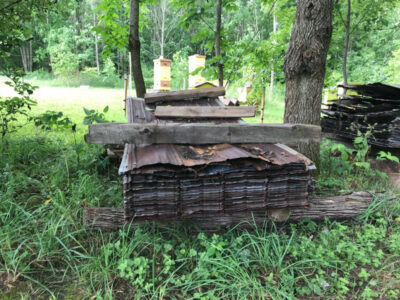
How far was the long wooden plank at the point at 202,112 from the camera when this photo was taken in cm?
305

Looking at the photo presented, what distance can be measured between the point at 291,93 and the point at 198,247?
243 cm

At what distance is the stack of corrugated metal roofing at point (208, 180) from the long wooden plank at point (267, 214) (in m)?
0.17

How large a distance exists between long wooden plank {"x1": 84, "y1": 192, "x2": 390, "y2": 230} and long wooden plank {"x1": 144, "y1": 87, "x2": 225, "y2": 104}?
61.0 inches

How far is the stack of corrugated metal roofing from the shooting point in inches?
86.2

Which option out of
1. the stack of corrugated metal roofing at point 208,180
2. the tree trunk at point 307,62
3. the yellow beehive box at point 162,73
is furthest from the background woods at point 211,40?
the stack of corrugated metal roofing at point 208,180

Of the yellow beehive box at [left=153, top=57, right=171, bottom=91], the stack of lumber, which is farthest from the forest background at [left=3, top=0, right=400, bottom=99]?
the stack of lumber

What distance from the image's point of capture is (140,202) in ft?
7.35

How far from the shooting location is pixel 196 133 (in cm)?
246

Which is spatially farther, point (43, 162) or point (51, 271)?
point (43, 162)

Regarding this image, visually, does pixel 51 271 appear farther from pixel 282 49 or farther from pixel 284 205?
pixel 282 49

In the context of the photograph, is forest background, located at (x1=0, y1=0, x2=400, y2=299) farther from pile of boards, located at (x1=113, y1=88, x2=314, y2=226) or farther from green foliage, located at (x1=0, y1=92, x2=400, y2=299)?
pile of boards, located at (x1=113, y1=88, x2=314, y2=226)

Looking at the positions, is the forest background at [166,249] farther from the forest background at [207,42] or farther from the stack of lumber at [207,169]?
the forest background at [207,42]

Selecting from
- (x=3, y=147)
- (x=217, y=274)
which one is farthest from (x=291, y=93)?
(x=3, y=147)

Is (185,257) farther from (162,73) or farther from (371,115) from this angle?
(162,73)
